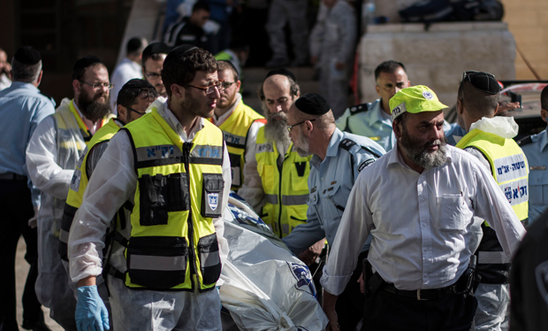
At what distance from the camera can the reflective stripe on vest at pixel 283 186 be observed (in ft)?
16.5

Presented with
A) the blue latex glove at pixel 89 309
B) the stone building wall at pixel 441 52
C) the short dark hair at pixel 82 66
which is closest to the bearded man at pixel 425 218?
the blue latex glove at pixel 89 309

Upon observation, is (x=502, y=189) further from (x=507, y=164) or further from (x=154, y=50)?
(x=154, y=50)

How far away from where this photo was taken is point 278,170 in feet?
16.9

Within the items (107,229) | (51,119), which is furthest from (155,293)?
(51,119)

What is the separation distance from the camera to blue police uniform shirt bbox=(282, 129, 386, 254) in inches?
163

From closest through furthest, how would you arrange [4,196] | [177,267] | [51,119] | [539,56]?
[177,267] < [51,119] < [4,196] < [539,56]

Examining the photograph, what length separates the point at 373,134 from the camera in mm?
5840

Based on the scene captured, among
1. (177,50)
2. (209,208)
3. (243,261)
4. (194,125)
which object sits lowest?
A: (243,261)

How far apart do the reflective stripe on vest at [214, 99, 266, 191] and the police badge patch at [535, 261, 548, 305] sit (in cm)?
427

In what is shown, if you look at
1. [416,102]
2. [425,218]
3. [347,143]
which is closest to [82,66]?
[347,143]

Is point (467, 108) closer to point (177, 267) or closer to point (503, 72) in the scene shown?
point (177, 267)

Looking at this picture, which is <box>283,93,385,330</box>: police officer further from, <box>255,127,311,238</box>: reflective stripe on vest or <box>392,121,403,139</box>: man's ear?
<box>392,121,403,139</box>: man's ear

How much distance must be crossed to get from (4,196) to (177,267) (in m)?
3.31

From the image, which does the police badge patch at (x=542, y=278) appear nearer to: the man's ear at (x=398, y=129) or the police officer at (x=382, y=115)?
the man's ear at (x=398, y=129)
